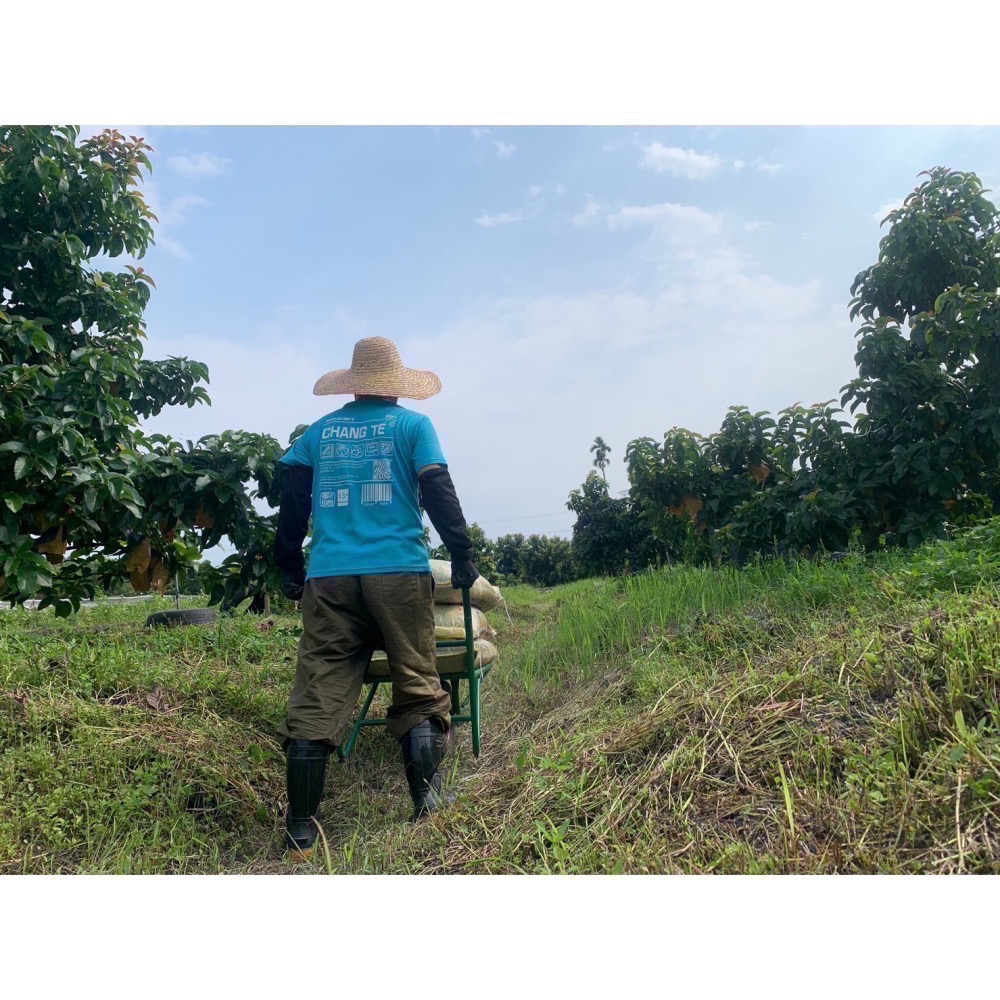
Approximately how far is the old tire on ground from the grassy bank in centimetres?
122

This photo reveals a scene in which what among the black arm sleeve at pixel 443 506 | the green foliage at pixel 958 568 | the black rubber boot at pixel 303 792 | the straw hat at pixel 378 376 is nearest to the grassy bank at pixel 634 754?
the green foliage at pixel 958 568

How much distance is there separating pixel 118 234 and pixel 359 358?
3072 mm

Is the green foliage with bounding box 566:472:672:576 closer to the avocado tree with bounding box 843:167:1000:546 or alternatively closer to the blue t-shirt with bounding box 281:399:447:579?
the avocado tree with bounding box 843:167:1000:546

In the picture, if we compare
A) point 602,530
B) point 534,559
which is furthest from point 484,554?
point 534,559

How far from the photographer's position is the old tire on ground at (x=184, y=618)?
5965 millimetres

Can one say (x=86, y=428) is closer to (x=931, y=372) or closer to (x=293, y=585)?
(x=293, y=585)

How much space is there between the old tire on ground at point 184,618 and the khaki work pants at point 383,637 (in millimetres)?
3346

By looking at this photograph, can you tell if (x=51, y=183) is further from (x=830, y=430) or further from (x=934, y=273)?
(x=934, y=273)

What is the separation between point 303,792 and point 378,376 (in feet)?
5.39

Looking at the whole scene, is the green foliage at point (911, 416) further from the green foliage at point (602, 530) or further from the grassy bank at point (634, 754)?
the green foliage at point (602, 530)

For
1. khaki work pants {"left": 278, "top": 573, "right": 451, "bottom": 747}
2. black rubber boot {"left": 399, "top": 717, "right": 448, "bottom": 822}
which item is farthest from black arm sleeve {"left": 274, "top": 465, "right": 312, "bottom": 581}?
black rubber boot {"left": 399, "top": 717, "right": 448, "bottom": 822}

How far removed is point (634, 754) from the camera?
2701 millimetres

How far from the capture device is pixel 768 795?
89.1 inches

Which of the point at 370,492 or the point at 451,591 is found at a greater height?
the point at 370,492
